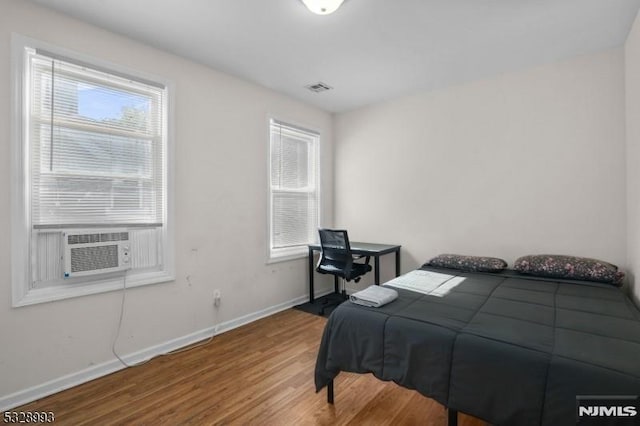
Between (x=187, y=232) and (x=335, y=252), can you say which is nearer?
(x=187, y=232)

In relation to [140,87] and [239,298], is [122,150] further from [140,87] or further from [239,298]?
[239,298]

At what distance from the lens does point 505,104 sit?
10.5ft

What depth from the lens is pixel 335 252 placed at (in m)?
3.62

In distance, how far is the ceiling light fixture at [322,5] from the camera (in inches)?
79.0

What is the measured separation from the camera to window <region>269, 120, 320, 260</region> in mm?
3795

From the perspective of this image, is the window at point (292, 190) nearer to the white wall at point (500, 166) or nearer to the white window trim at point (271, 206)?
the white window trim at point (271, 206)

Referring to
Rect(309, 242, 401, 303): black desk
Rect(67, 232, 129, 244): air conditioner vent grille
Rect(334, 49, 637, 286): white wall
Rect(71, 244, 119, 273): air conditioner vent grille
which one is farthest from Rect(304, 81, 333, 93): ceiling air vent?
Rect(71, 244, 119, 273): air conditioner vent grille

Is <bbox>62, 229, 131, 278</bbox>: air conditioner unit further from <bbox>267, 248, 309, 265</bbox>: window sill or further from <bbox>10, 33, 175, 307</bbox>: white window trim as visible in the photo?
<bbox>267, 248, 309, 265</bbox>: window sill

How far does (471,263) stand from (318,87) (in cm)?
250

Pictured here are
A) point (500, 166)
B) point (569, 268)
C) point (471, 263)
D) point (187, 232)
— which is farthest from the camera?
point (500, 166)

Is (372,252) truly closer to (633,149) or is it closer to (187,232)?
(187,232)

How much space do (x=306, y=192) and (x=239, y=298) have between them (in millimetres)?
1667

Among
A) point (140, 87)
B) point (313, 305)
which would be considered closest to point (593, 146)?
point (313, 305)

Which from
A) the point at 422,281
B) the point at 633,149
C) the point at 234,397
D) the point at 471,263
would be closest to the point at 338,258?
the point at 422,281
